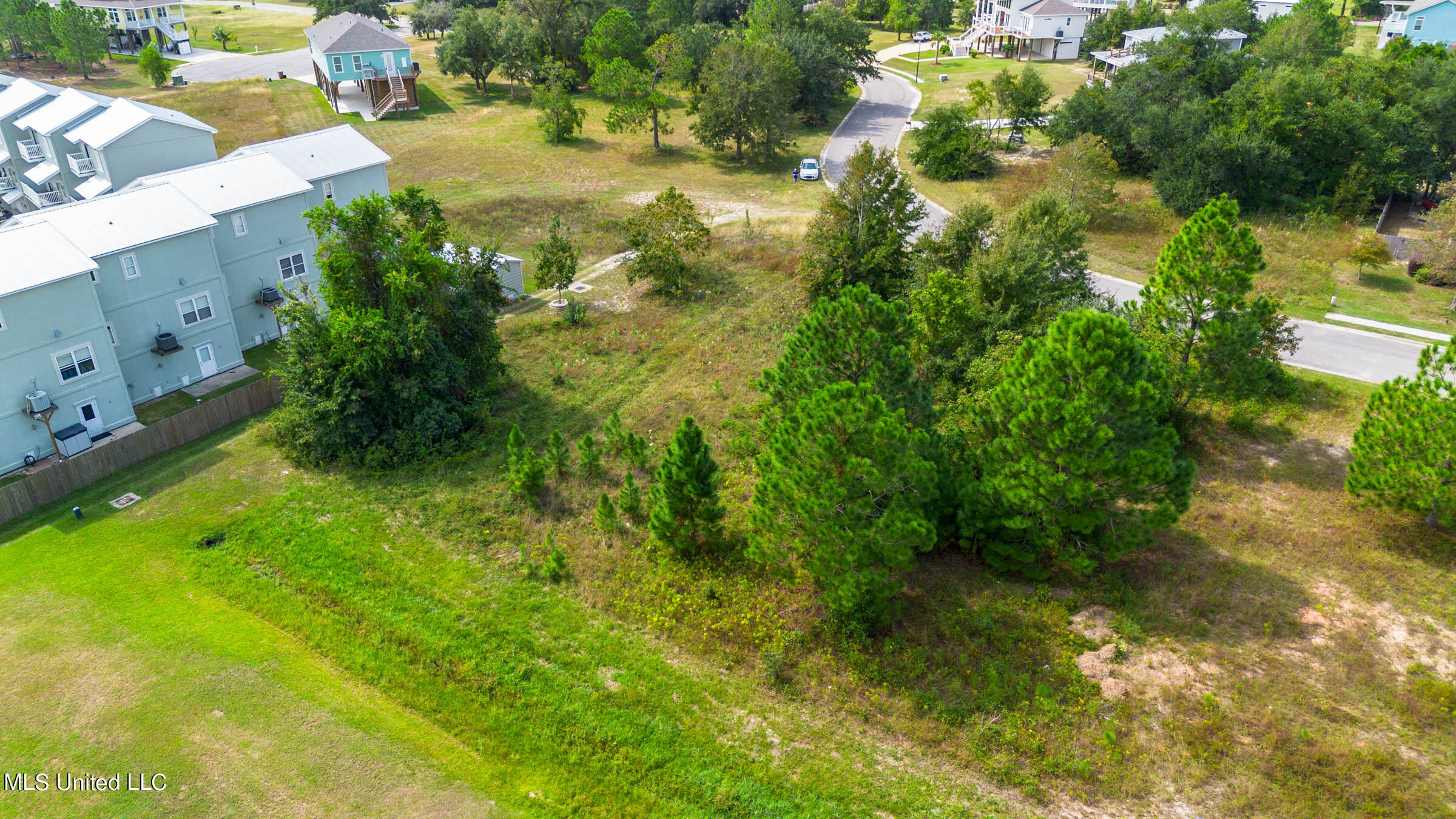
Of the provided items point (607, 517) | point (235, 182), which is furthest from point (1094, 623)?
point (235, 182)

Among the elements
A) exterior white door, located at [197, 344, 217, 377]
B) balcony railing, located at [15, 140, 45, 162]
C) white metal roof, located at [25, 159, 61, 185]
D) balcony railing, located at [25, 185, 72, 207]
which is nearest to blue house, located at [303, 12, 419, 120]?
balcony railing, located at [15, 140, 45, 162]

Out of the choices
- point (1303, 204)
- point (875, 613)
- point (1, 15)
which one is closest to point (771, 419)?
point (875, 613)

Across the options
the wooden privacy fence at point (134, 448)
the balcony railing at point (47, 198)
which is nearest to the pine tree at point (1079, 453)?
the wooden privacy fence at point (134, 448)

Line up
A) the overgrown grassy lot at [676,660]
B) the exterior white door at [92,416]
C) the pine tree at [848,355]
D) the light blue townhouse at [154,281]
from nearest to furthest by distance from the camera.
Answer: the overgrown grassy lot at [676,660] < the pine tree at [848,355] < the exterior white door at [92,416] < the light blue townhouse at [154,281]

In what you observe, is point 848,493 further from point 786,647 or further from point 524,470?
point 524,470

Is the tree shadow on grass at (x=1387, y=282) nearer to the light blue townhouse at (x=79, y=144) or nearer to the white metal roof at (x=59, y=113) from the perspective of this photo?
the light blue townhouse at (x=79, y=144)

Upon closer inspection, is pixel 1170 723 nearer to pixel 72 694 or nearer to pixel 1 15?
pixel 72 694
